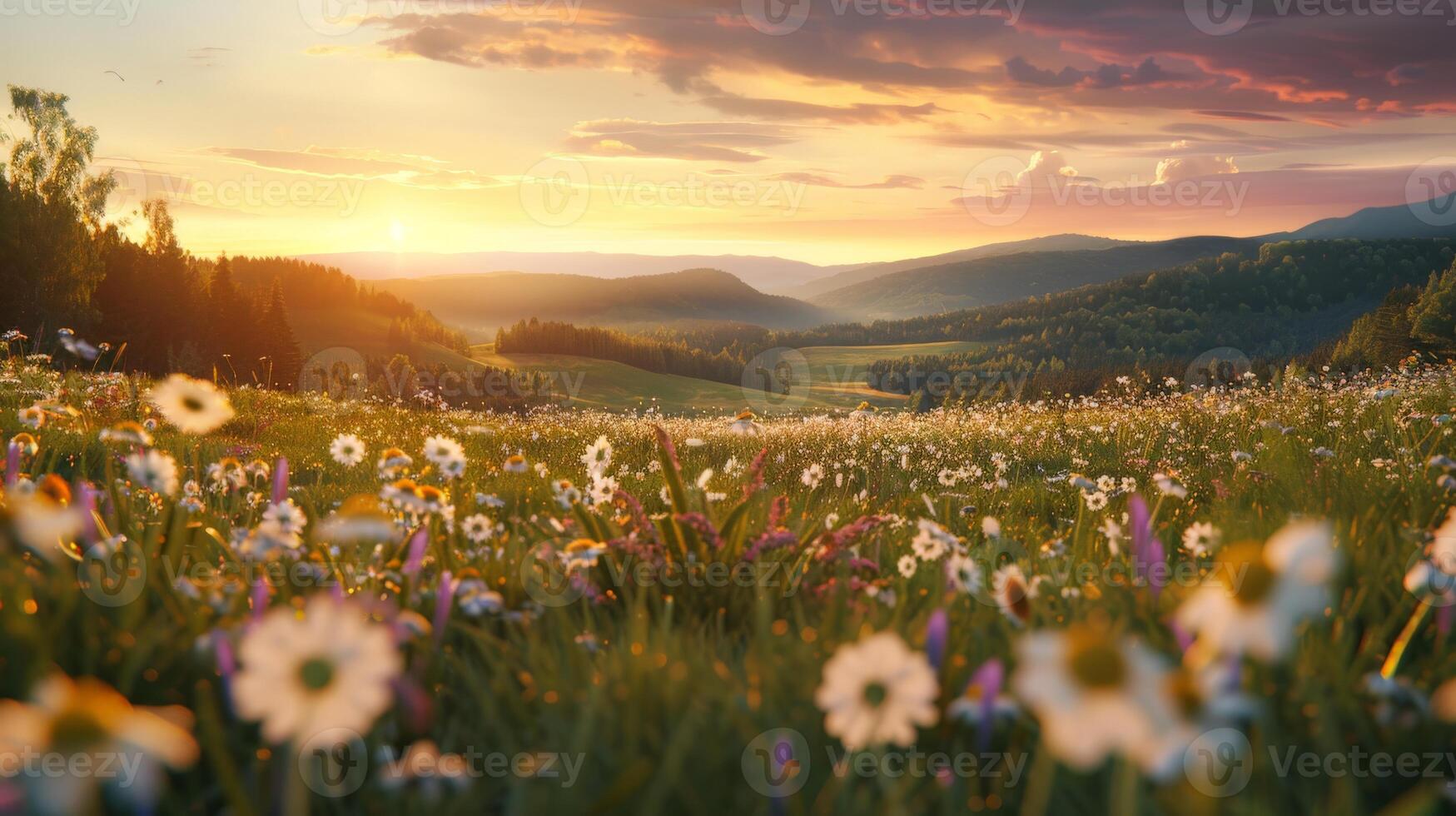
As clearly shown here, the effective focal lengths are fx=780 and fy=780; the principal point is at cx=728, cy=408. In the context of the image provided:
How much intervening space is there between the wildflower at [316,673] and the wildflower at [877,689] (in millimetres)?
765

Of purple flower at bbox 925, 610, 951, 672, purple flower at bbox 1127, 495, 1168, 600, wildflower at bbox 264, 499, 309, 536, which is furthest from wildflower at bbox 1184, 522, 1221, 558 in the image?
wildflower at bbox 264, 499, 309, 536

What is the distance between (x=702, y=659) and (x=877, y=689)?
1047 millimetres

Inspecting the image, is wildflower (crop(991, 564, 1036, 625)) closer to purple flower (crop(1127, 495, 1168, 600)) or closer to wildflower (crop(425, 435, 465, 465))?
purple flower (crop(1127, 495, 1168, 600))

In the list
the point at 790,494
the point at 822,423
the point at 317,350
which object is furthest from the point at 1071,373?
the point at 317,350

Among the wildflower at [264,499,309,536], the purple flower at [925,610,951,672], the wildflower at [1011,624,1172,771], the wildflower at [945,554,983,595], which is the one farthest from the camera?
the wildflower at [264,499,309,536]

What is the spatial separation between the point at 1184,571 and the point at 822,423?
13752mm

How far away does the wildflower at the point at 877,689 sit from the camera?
55.9 inches

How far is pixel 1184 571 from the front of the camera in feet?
12.0

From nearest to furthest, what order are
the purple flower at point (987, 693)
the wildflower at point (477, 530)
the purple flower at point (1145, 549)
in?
1. the purple flower at point (987, 693)
2. the purple flower at point (1145, 549)
3. the wildflower at point (477, 530)

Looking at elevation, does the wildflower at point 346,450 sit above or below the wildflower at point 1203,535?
above

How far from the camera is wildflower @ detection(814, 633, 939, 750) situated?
1.42m

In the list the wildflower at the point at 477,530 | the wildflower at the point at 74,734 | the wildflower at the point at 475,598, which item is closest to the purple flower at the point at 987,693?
the wildflower at the point at 74,734

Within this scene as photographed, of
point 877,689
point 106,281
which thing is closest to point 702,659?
point 877,689

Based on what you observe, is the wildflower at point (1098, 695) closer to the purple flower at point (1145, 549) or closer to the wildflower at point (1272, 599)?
the wildflower at point (1272, 599)
